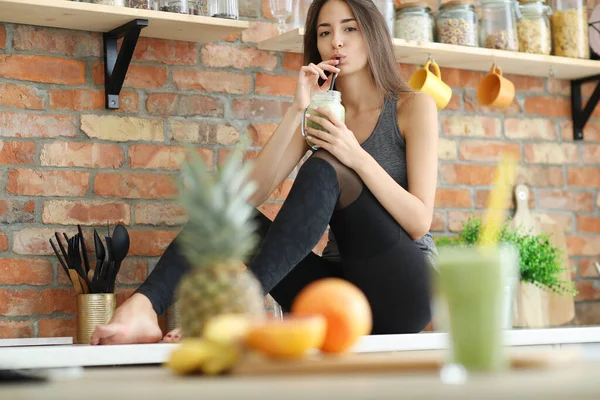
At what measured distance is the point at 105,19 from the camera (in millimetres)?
2287

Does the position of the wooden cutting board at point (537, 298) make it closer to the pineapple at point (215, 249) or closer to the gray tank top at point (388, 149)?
the gray tank top at point (388, 149)

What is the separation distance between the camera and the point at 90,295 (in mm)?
2201

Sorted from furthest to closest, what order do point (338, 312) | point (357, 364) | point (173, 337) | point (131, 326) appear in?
point (173, 337), point (131, 326), point (338, 312), point (357, 364)

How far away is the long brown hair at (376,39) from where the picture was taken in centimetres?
240

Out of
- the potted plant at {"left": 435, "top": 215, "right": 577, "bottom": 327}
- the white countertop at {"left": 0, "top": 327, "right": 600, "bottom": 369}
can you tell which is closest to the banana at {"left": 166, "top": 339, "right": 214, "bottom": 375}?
the white countertop at {"left": 0, "top": 327, "right": 600, "bottom": 369}

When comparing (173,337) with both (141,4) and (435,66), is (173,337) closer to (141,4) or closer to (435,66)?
(141,4)

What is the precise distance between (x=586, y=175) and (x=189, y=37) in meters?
1.50

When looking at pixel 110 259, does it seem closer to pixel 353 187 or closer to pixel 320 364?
pixel 353 187

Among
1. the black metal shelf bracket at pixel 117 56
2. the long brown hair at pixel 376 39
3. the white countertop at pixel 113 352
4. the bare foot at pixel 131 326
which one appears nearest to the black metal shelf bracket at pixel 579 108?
the long brown hair at pixel 376 39

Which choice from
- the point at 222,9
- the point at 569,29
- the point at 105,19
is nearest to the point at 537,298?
the point at 569,29

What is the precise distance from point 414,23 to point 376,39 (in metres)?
0.33

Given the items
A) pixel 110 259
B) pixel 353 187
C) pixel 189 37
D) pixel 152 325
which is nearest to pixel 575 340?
pixel 353 187

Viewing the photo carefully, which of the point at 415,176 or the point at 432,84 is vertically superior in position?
the point at 432,84

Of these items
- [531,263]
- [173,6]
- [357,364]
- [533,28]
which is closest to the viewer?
[357,364]
